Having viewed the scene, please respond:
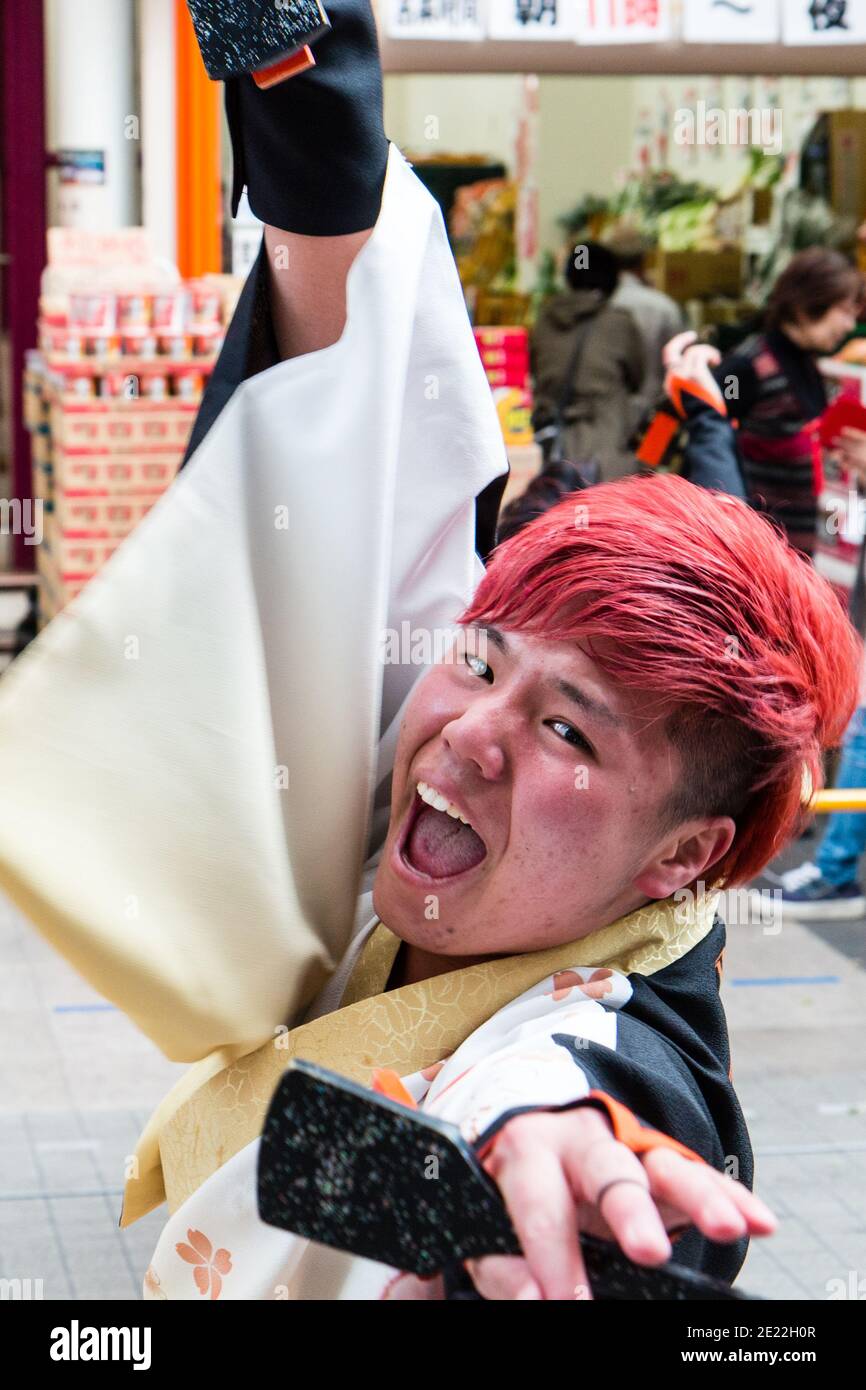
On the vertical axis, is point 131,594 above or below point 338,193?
below

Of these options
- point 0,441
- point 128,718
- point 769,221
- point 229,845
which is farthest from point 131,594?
point 769,221

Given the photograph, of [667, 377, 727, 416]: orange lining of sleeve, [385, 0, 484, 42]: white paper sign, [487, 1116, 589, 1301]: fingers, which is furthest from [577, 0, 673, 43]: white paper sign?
[487, 1116, 589, 1301]: fingers

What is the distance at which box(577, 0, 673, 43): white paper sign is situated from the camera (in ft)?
18.9

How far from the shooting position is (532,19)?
5707 mm

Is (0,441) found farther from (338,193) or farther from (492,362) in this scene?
(338,193)

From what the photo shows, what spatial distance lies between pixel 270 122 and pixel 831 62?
17.3ft

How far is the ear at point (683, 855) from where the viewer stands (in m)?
1.31

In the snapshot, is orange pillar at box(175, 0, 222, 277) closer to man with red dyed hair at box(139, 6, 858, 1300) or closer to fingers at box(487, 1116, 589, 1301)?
man with red dyed hair at box(139, 6, 858, 1300)

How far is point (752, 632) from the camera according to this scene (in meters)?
1.30

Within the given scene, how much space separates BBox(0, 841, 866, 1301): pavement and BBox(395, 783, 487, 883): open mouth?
1.99m

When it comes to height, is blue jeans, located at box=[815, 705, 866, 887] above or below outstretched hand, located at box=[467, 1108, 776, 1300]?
below

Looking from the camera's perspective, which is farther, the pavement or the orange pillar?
the orange pillar

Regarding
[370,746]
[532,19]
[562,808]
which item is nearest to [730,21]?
[532,19]
